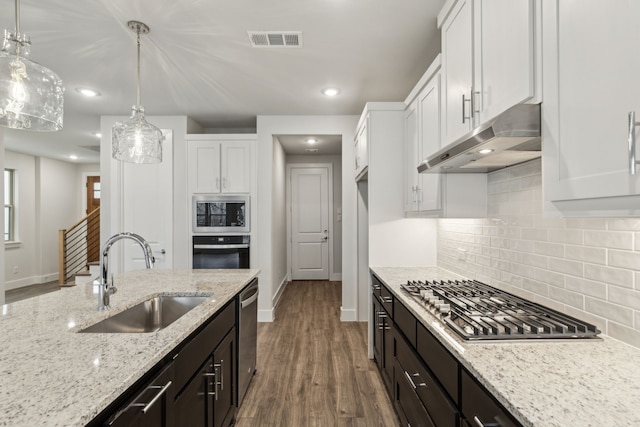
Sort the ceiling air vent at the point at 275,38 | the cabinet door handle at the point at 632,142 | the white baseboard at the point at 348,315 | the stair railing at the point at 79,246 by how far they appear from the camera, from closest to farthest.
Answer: the cabinet door handle at the point at 632,142 → the ceiling air vent at the point at 275,38 → the white baseboard at the point at 348,315 → the stair railing at the point at 79,246

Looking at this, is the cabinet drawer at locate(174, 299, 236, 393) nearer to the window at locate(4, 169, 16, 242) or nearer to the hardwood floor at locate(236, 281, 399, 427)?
the hardwood floor at locate(236, 281, 399, 427)

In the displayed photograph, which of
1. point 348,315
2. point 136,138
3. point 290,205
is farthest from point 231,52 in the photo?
point 290,205

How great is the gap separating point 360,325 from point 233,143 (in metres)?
2.82

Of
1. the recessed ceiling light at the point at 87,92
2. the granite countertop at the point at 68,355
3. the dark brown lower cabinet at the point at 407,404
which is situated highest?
the recessed ceiling light at the point at 87,92

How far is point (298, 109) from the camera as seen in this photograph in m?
4.14

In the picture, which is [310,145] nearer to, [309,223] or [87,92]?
[309,223]

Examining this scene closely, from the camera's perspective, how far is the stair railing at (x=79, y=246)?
603cm

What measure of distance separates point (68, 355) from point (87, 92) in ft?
11.7

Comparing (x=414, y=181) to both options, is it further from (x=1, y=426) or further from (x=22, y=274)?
(x=22, y=274)

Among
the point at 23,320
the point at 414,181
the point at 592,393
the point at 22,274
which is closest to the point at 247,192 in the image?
the point at 414,181

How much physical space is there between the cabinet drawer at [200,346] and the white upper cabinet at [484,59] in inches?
62.1

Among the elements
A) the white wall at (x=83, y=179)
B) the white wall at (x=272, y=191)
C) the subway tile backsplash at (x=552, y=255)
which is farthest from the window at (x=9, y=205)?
the subway tile backsplash at (x=552, y=255)

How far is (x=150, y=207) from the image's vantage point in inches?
171

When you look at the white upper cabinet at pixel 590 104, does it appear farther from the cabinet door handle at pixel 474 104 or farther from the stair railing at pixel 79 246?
the stair railing at pixel 79 246
